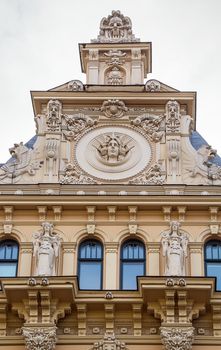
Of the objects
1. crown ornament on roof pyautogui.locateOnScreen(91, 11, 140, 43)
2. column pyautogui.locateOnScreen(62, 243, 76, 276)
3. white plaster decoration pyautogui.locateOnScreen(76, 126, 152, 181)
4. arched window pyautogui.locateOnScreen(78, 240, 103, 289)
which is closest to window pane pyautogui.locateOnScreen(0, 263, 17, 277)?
column pyautogui.locateOnScreen(62, 243, 76, 276)

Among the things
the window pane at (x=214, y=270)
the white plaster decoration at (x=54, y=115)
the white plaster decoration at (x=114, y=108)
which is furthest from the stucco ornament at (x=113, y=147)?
the window pane at (x=214, y=270)

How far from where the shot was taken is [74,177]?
1080 inches

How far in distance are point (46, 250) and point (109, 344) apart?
3.24 metres

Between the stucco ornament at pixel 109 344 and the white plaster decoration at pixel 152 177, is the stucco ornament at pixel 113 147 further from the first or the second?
the stucco ornament at pixel 109 344

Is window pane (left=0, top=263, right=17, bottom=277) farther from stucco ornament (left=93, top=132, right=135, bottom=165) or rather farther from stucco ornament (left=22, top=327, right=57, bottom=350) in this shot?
stucco ornament (left=93, top=132, right=135, bottom=165)

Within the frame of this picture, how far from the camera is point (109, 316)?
2423 centimetres

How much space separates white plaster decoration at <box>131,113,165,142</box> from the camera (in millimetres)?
28422

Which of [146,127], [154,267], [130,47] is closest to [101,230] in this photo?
[154,267]

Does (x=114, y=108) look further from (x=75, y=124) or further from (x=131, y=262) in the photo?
(x=131, y=262)

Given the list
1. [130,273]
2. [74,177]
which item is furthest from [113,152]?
[130,273]

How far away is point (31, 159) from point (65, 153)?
1.07 metres

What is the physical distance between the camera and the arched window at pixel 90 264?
1004 inches

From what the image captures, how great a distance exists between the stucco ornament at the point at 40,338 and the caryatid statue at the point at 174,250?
3.60 m

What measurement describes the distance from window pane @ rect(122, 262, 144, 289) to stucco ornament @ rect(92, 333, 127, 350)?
6.30 feet
